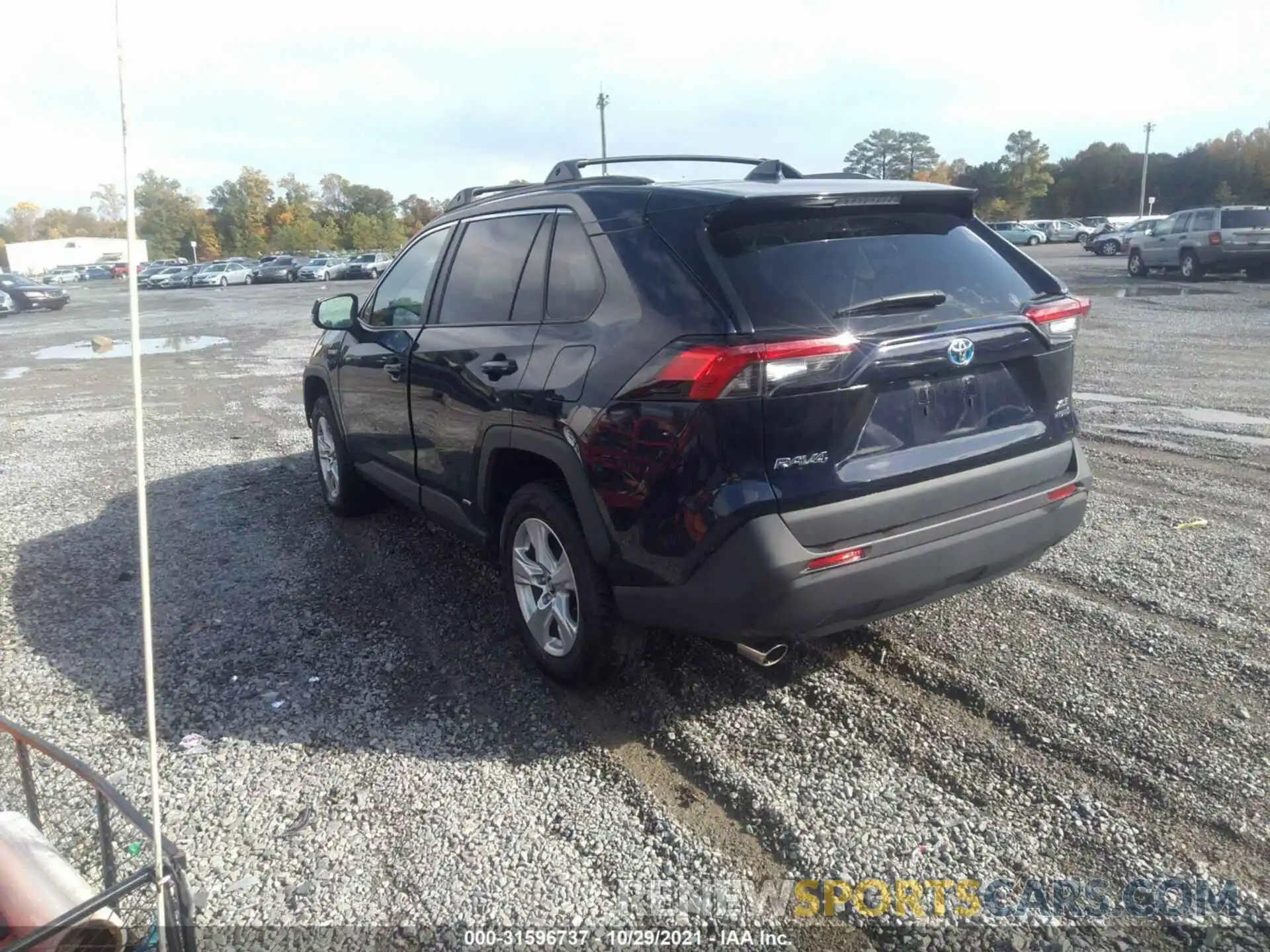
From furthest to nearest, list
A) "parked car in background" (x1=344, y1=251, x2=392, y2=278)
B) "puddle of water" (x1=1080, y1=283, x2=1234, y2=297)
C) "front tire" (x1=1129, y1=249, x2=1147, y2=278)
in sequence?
"parked car in background" (x1=344, y1=251, x2=392, y2=278)
"front tire" (x1=1129, y1=249, x2=1147, y2=278)
"puddle of water" (x1=1080, y1=283, x2=1234, y2=297)

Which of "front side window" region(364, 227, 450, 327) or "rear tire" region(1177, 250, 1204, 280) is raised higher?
"rear tire" region(1177, 250, 1204, 280)

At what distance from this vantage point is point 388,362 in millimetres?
4863

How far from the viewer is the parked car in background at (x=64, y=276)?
63.7m

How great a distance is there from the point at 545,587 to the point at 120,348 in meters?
18.3

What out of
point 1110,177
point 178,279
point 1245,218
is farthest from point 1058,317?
point 1110,177

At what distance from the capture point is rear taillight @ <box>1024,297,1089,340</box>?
11.3 feet

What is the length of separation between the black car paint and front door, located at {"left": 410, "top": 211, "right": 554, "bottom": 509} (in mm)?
16

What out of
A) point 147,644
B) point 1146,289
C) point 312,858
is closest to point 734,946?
point 312,858

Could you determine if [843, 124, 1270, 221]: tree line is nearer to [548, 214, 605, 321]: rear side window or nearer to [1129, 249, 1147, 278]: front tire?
[1129, 249, 1147, 278]: front tire

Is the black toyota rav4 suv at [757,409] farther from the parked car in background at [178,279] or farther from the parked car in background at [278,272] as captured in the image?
the parked car in background at [178,279]

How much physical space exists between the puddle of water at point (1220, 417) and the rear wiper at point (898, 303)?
560 centimetres

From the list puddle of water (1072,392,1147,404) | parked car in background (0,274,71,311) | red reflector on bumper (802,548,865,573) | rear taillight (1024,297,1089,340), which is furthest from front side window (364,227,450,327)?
parked car in background (0,274,71,311)

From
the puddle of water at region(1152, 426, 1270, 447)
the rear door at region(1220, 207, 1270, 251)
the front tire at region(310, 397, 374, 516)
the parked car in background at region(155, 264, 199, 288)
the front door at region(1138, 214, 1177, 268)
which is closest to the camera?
the front tire at region(310, 397, 374, 516)

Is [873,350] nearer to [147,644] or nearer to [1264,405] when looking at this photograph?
[147,644]
